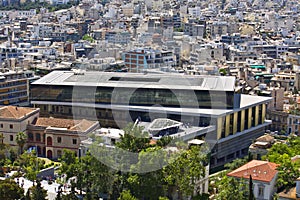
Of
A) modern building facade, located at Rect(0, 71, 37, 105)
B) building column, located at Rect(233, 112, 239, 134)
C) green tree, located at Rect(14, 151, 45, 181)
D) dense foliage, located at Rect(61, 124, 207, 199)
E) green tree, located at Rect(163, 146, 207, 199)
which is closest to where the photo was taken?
green tree, located at Rect(163, 146, 207, 199)

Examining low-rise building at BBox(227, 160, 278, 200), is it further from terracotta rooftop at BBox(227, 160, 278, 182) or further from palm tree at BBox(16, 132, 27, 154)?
palm tree at BBox(16, 132, 27, 154)

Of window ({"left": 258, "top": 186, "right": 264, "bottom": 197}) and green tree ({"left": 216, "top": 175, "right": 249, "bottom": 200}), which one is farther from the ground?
green tree ({"left": 216, "top": 175, "right": 249, "bottom": 200})

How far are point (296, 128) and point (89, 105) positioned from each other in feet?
29.1

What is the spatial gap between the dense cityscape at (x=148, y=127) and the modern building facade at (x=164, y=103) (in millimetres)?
38

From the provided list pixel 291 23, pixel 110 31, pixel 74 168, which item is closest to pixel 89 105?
pixel 74 168

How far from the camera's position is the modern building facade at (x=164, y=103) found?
2086 centimetres

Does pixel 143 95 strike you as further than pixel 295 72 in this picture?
No

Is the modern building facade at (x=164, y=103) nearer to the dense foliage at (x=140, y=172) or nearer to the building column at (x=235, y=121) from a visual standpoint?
the building column at (x=235, y=121)

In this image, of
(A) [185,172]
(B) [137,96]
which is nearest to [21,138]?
(B) [137,96]

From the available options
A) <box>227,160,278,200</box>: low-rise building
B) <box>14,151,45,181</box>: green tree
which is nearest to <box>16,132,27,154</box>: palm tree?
<box>14,151,45,181</box>: green tree

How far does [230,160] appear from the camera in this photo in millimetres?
21219

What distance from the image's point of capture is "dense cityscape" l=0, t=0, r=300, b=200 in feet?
49.8

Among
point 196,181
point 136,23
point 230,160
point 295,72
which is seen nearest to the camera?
point 196,181

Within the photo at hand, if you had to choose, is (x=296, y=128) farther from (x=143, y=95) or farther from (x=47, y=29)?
(x=47, y=29)
